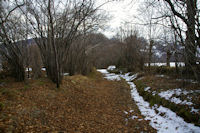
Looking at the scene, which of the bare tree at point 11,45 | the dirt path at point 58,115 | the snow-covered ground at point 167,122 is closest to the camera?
the dirt path at point 58,115

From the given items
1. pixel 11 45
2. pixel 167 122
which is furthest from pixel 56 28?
pixel 167 122

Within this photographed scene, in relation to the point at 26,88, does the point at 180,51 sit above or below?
above

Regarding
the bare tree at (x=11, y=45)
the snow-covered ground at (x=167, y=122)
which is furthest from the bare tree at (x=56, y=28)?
the snow-covered ground at (x=167, y=122)

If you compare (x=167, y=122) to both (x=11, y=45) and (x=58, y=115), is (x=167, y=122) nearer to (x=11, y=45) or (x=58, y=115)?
(x=58, y=115)

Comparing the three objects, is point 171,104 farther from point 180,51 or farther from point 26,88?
point 26,88

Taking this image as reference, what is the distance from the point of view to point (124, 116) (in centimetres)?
488

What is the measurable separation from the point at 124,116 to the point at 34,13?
22.3ft

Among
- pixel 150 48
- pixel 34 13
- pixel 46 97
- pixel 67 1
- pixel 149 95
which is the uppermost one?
pixel 67 1

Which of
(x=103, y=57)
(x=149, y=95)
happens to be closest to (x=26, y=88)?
(x=149, y=95)

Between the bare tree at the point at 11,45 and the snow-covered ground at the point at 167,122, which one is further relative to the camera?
the bare tree at the point at 11,45

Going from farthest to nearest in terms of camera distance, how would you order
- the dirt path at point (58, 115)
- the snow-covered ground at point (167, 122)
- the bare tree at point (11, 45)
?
the bare tree at point (11, 45)
the snow-covered ground at point (167, 122)
the dirt path at point (58, 115)

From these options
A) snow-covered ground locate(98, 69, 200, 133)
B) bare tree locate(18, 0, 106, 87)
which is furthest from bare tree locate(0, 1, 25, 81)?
snow-covered ground locate(98, 69, 200, 133)

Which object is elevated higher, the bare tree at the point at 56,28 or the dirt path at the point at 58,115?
the bare tree at the point at 56,28

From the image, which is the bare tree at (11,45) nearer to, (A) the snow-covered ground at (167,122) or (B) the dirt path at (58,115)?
(B) the dirt path at (58,115)
